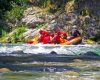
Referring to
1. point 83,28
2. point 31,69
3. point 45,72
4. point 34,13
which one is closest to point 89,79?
point 45,72

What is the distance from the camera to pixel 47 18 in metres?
46.7

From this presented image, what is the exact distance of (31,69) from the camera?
15820mm

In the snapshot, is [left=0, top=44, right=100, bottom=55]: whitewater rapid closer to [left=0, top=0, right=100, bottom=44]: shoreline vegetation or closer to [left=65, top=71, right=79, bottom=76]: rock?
[left=0, top=0, right=100, bottom=44]: shoreline vegetation

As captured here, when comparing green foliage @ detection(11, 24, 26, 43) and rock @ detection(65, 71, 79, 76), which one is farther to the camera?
green foliage @ detection(11, 24, 26, 43)

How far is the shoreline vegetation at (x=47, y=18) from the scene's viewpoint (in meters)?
44.1

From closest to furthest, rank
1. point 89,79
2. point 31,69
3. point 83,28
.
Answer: point 89,79 → point 31,69 → point 83,28

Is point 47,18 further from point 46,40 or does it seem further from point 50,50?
point 50,50

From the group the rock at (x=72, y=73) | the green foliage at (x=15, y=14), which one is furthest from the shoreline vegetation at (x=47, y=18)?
the rock at (x=72, y=73)

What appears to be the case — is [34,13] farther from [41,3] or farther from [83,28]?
[83,28]

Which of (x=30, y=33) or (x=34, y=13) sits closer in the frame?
(x=30, y=33)

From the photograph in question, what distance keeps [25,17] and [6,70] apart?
33965mm

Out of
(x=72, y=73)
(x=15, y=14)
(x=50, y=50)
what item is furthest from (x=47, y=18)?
(x=72, y=73)

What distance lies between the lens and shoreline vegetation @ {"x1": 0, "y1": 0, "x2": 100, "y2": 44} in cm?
4406

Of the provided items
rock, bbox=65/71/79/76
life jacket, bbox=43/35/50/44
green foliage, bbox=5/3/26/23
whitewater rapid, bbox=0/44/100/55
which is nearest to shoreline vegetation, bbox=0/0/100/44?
green foliage, bbox=5/3/26/23
